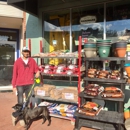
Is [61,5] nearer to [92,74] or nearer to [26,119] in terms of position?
[92,74]

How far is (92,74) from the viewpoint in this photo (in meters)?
3.89

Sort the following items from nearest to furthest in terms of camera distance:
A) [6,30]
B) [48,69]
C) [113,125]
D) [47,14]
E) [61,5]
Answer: [113,125], [48,69], [61,5], [47,14], [6,30]

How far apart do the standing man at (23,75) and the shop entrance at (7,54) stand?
419 centimetres

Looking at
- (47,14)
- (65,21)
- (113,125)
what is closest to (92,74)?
(113,125)

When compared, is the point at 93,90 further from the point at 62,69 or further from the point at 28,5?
the point at 28,5

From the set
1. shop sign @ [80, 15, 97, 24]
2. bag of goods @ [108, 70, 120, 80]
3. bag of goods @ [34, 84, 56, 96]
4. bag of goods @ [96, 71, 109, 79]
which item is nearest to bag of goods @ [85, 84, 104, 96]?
bag of goods @ [96, 71, 109, 79]

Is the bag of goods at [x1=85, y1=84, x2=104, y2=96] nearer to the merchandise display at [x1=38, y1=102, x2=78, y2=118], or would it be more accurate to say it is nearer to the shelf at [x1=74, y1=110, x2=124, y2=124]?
the shelf at [x1=74, y1=110, x2=124, y2=124]

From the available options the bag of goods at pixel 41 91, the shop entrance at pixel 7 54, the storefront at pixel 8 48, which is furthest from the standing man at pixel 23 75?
the shop entrance at pixel 7 54

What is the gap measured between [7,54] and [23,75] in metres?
4.63

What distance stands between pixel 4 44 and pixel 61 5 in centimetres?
440

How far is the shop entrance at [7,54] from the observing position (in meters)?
8.15

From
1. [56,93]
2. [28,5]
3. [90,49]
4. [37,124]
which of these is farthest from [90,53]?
[28,5]

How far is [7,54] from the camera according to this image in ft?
27.6

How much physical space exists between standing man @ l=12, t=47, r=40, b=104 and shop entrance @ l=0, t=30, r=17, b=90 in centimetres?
419
